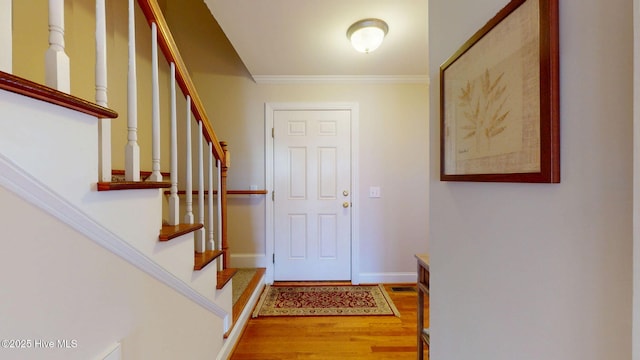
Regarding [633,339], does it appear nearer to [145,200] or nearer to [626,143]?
[626,143]

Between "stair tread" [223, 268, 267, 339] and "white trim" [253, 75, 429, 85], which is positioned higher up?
"white trim" [253, 75, 429, 85]

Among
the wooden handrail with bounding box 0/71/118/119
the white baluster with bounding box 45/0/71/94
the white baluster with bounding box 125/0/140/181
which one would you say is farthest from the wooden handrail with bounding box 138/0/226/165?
the wooden handrail with bounding box 0/71/118/119

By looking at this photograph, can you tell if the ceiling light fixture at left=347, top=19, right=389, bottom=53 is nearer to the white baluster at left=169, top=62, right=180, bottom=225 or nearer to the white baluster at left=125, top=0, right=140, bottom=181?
the white baluster at left=169, top=62, right=180, bottom=225

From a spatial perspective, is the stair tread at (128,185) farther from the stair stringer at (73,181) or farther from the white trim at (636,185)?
the white trim at (636,185)

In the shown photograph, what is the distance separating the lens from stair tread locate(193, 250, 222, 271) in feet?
4.21

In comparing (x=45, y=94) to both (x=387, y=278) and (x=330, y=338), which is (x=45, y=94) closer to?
(x=330, y=338)

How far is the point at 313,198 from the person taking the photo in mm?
2793

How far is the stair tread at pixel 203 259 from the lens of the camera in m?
1.28

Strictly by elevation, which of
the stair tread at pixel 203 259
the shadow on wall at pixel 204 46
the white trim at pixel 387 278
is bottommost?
the white trim at pixel 387 278

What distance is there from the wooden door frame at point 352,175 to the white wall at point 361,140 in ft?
0.16

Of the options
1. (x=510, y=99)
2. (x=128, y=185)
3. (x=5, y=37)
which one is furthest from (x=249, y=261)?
(x=510, y=99)

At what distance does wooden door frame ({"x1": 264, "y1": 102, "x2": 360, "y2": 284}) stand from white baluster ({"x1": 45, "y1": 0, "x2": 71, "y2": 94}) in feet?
6.83

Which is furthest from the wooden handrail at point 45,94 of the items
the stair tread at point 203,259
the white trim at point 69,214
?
the stair tread at point 203,259

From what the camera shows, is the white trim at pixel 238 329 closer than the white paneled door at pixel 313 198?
Yes
